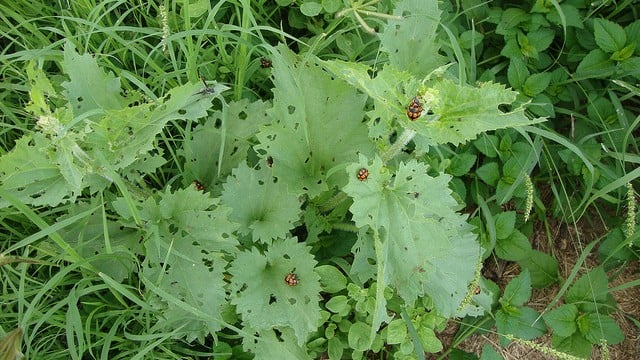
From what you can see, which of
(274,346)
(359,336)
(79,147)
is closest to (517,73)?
(359,336)

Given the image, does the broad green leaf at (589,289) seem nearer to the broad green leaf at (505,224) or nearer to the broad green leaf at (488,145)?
the broad green leaf at (505,224)

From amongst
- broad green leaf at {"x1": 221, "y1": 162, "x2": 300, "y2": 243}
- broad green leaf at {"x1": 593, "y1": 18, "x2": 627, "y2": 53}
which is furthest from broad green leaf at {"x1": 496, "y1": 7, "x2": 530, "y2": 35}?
broad green leaf at {"x1": 221, "y1": 162, "x2": 300, "y2": 243}

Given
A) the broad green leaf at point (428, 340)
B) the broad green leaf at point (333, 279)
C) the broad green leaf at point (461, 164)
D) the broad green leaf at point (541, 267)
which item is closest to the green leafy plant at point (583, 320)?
the broad green leaf at point (541, 267)

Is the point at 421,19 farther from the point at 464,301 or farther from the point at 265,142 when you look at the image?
the point at 464,301

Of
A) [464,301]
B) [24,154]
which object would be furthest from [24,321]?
[464,301]

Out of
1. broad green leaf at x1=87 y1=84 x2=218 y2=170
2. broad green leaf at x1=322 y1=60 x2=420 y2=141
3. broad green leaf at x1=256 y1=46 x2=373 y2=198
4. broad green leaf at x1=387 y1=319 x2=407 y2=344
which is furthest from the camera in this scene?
broad green leaf at x1=387 y1=319 x2=407 y2=344

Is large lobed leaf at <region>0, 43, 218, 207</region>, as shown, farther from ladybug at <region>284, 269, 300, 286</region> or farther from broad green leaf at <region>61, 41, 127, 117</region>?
ladybug at <region>284, 269, 300, 286</region>
